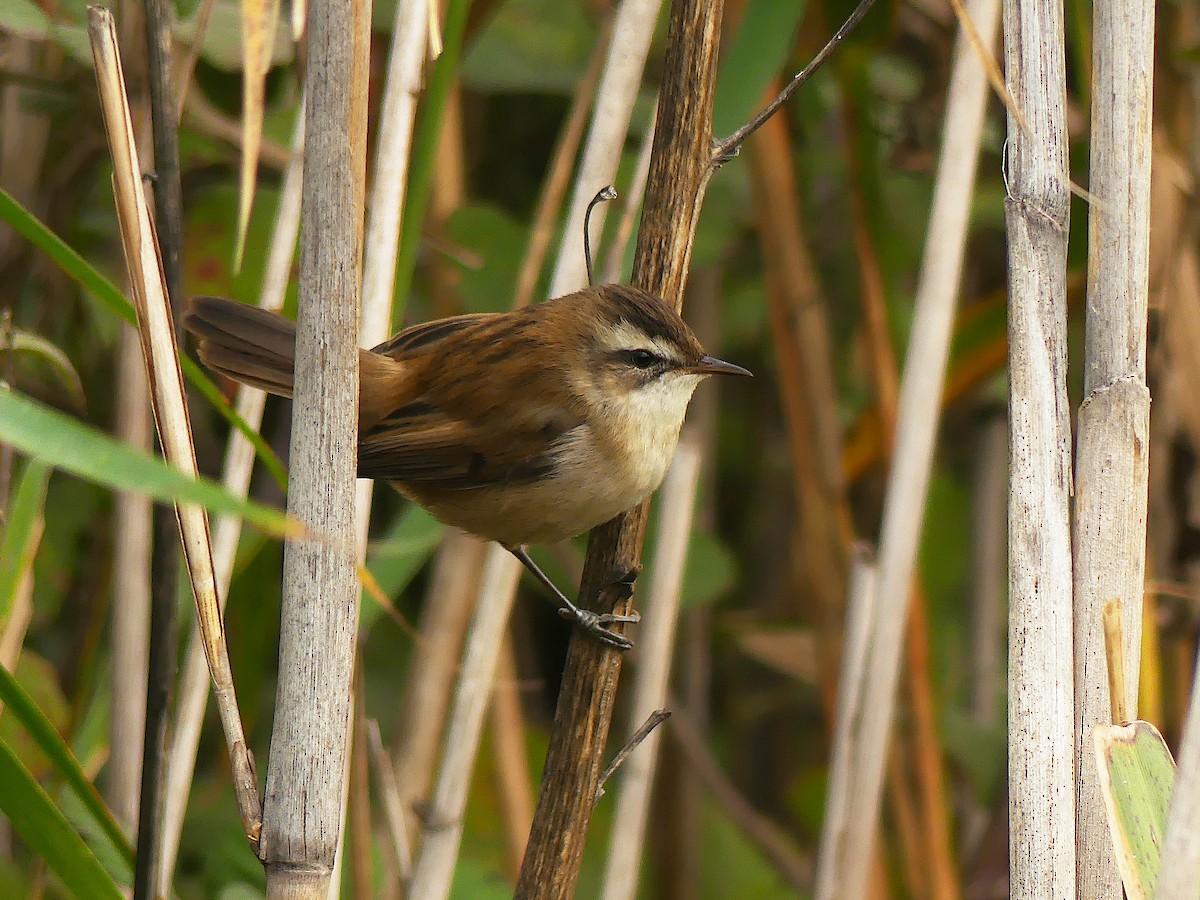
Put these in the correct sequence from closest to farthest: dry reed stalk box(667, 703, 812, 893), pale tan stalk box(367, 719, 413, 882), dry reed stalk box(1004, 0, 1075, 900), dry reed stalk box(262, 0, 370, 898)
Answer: dry reed stalk box(262, 0, 370, 898) → dry reed stalk box(1004, 0, 1075, 900) → pale tan stalk box(367, 719, 413, 882) → dry reed stalk box(667, 703, 812, 893)

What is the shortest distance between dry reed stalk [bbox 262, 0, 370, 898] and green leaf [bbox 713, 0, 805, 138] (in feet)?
3.46

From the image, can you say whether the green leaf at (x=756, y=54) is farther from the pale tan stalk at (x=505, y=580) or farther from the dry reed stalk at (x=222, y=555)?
the dry reed stalk at (x=222, y=555)

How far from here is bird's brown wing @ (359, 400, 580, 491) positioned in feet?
7.67

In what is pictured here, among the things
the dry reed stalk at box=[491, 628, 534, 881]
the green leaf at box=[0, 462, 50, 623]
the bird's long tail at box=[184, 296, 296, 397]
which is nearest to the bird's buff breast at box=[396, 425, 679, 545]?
the bird's long tail at box=[184, 296, 296, 397]

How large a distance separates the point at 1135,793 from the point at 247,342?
5.36 feet

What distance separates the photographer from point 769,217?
3.00 metres

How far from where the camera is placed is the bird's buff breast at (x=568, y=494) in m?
2.14

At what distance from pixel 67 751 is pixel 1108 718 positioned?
1.26m

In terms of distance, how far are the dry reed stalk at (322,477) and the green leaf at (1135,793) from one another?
2.63ft

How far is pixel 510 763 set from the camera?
9.53 feet

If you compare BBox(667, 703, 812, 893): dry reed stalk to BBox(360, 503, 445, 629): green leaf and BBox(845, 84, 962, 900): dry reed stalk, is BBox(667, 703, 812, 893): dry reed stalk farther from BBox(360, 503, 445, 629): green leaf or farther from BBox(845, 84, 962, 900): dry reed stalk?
BBox(360, 503, 445, 629): green leaf

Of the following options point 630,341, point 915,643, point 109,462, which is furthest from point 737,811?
point 109,462

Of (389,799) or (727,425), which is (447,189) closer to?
(727,425)

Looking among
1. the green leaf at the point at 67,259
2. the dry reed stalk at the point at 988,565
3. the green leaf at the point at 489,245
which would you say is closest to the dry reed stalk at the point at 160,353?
the green leaf at the point at 67,259
